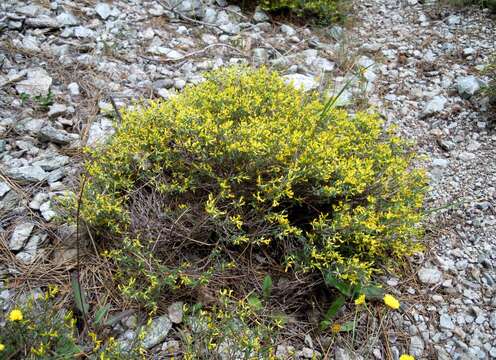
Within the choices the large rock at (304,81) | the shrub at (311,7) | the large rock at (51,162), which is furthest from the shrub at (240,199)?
the shrub at (311,7)

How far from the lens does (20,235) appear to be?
2070mm

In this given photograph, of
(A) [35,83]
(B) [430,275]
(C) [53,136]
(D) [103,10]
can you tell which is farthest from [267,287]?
(D) [103,10]

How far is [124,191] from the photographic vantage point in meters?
2.30

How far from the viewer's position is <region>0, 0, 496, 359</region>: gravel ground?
211 centimetres

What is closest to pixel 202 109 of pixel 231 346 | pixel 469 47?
pixel 231 346

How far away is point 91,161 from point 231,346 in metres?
1.37

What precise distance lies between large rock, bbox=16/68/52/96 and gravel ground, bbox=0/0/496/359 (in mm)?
12

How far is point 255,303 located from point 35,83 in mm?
2148

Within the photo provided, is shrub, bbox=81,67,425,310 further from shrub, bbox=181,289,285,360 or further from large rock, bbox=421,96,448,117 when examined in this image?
large rock, bbox=421,96,448,117

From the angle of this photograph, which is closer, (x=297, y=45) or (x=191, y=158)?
(x=191, y=158)

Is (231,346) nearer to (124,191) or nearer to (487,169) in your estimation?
(124,191)

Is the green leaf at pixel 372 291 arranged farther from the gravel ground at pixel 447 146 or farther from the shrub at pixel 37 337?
the shrub at pixel 37 337

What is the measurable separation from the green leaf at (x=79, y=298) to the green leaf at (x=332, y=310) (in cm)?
106

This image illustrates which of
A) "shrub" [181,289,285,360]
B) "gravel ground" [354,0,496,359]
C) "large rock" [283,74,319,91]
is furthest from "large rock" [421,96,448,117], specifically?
"shrub" [181,289,285,360]
